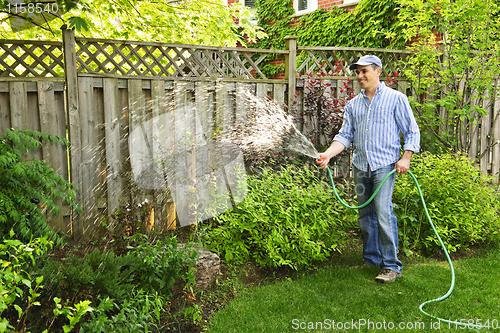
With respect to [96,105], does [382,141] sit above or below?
below

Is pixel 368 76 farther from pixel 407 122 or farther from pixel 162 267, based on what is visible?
pixel 162 267

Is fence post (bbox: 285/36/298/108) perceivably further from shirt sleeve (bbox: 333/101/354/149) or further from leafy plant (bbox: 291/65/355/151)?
shirt sleeve (bbox: 333/101/354/149)

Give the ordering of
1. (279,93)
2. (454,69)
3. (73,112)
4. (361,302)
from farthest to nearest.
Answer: (279,93) < (454,69) < (73,112) < (361,302)

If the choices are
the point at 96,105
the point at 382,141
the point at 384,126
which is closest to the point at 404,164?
the point at 382,141

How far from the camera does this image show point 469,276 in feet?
12.3

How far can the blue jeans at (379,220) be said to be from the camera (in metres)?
3.59

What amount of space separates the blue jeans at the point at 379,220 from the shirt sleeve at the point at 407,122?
291mm

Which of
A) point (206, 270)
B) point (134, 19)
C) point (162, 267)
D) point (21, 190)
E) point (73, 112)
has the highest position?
point (134, 19)

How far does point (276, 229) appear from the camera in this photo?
12.5ft

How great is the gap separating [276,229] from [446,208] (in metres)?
2.00

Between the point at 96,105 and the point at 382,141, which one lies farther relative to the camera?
the point at 96,105

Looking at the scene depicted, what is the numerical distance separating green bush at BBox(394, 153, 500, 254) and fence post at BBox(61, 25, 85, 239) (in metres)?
3.57

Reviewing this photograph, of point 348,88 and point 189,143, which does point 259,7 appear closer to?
point 348,88

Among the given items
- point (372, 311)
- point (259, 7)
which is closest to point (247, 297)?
point (372, 311)
